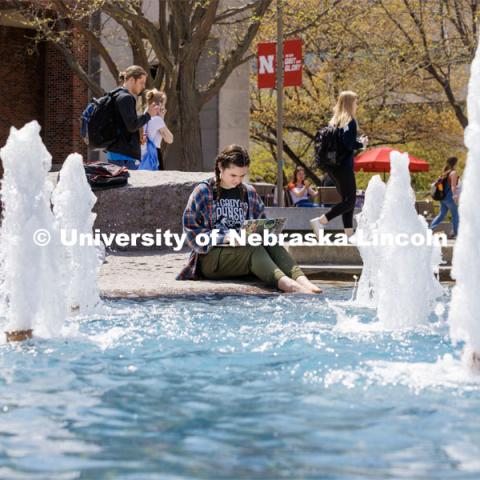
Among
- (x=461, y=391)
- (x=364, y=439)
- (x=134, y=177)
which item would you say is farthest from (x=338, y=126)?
(x=364, y=439)

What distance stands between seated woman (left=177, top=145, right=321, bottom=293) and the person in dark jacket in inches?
107

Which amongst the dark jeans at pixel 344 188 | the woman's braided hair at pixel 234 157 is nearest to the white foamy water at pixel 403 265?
the woman's braided hair at pixel 234 157

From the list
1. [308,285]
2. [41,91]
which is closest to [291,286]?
[308,285]

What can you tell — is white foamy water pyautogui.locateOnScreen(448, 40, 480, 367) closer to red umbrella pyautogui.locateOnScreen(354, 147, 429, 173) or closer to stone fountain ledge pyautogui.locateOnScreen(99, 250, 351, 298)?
stone fountain ledge pyautogui.locateOnScreen(99, 250, 351, 298)

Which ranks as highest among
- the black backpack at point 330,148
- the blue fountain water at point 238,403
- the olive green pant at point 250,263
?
the black backpack at point 330,148

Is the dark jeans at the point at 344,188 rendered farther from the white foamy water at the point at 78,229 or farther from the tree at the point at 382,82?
the tree at the point at 382,82

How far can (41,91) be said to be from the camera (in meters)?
32.0

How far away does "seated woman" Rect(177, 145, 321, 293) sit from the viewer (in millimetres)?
9641

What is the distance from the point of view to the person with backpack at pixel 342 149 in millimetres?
13242

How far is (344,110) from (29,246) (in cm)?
729

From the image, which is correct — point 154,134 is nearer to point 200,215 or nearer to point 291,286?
point 200,215

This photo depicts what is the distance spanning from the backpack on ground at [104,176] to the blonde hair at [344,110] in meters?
2.64

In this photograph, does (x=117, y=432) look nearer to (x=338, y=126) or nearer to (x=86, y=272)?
(x=86, y=272)

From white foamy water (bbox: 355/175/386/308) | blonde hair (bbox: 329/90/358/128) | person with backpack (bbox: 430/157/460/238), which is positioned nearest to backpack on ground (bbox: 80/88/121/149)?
blonde hair (bbox: 329/90/358/128)
